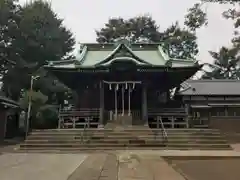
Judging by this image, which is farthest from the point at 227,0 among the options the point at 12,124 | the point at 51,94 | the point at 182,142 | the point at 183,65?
the point at 51,94

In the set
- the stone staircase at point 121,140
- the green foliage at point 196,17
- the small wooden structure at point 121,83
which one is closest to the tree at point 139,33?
the small wooden structure at point 121,83

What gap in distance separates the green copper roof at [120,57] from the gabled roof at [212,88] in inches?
165

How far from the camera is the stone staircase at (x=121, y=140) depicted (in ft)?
56.8

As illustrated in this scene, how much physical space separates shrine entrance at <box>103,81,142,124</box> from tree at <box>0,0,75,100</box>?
12385 mm

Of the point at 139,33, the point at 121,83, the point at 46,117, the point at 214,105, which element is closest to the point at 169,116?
the point at 121,83

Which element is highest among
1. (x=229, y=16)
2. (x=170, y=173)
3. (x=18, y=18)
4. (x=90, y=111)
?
(x=18, y=18)

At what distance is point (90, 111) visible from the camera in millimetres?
23359

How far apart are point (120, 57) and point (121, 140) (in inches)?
259

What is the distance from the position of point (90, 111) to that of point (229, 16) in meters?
16.1

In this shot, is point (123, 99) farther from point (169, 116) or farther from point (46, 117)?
point (46, 117)

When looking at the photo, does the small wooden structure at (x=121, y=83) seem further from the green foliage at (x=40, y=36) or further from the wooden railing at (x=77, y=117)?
the green foliage at (x=40, y=36)

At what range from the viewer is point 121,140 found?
59.5 feet

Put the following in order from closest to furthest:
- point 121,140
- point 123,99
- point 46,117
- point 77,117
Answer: point 121,140, point 77,117, point 123,99, point 46,117

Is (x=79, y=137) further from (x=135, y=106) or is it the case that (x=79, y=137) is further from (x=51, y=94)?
(x=51, y=94)
